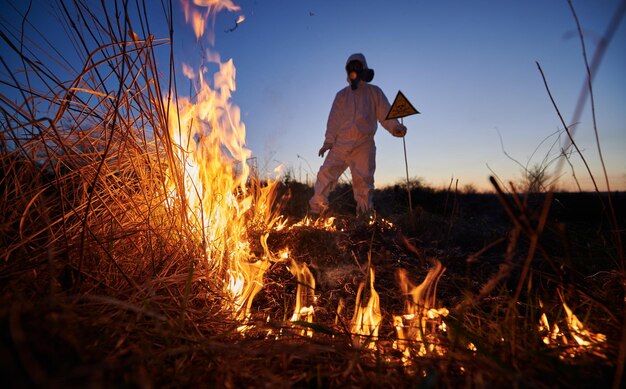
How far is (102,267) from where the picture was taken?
1.59 metres

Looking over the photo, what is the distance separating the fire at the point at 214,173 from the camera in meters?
2.10

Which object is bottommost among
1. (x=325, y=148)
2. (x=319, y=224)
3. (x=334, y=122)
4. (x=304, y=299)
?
(x=304, y=299)

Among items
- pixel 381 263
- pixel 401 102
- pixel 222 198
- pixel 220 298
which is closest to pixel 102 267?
pixel 220 298

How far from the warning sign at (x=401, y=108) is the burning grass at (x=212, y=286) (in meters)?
2.49

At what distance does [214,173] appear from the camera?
2572mm

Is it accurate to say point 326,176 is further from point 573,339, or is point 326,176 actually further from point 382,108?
point 573,339

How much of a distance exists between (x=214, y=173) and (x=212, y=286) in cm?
105

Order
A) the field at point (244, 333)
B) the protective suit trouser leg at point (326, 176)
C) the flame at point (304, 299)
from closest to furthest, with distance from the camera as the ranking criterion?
the field at point (244, 333)
the flame at point (304, 299)
the protective suit trouser leg at point (326, 176)

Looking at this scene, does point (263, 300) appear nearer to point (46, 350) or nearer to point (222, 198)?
point (222, 198)

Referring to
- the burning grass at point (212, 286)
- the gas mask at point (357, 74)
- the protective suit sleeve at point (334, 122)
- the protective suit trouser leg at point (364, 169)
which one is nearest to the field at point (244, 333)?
the burning grass at point (212, 286)

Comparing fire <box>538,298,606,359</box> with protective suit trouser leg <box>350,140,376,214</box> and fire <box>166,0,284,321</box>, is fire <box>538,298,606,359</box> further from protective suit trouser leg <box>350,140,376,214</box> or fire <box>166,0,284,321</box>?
protective suit trouser leg <box>350,140,376,214</box>

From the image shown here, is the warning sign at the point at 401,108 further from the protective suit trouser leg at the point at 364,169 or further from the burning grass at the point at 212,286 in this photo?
the burning grass at the point at 212,286

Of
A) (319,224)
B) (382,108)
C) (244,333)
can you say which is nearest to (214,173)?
(244,333)

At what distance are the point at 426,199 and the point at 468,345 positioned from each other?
10.2 meters
